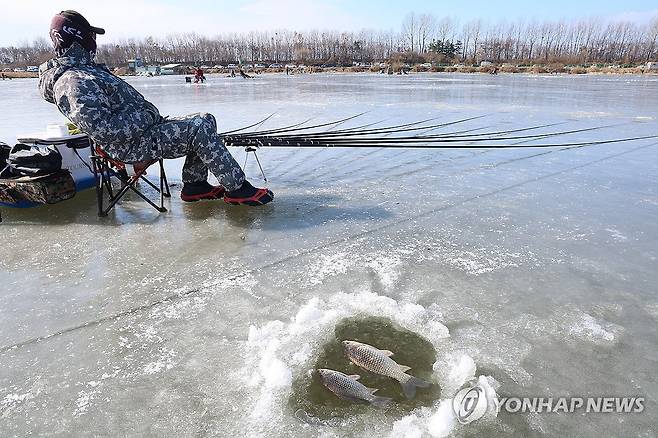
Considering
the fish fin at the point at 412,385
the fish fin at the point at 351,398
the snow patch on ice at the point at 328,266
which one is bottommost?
the fish fin at the point at 351,398

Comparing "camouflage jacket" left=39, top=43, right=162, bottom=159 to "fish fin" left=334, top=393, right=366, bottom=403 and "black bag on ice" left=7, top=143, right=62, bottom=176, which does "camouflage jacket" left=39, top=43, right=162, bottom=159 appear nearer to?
"black bag on ice" left=7, top=143, right=62, bottom=176

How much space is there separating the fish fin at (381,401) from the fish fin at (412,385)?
8cm

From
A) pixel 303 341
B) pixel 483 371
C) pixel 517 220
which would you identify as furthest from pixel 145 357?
pixel 517 220

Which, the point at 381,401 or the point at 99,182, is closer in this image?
the point at 381,401

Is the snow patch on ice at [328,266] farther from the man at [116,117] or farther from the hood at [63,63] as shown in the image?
the hood at [63,63]

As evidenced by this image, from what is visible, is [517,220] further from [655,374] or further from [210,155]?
[210,155]

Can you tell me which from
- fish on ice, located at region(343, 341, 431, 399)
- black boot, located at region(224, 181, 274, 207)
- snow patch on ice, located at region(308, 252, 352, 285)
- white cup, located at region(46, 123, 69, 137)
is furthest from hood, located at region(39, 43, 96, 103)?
fish on ice, located at region(343, 341, 431, 399)

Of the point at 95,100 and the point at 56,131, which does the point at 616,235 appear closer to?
the point at 95,100

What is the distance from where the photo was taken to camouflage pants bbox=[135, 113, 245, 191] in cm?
389

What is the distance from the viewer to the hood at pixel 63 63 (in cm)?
356

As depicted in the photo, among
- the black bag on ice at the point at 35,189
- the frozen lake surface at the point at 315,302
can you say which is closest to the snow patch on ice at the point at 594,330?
the frozen lake surface at the point at 315,302

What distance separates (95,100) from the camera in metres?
3.51

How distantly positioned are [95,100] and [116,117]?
0.64ft

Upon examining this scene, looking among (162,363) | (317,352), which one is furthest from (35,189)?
(317,352)
